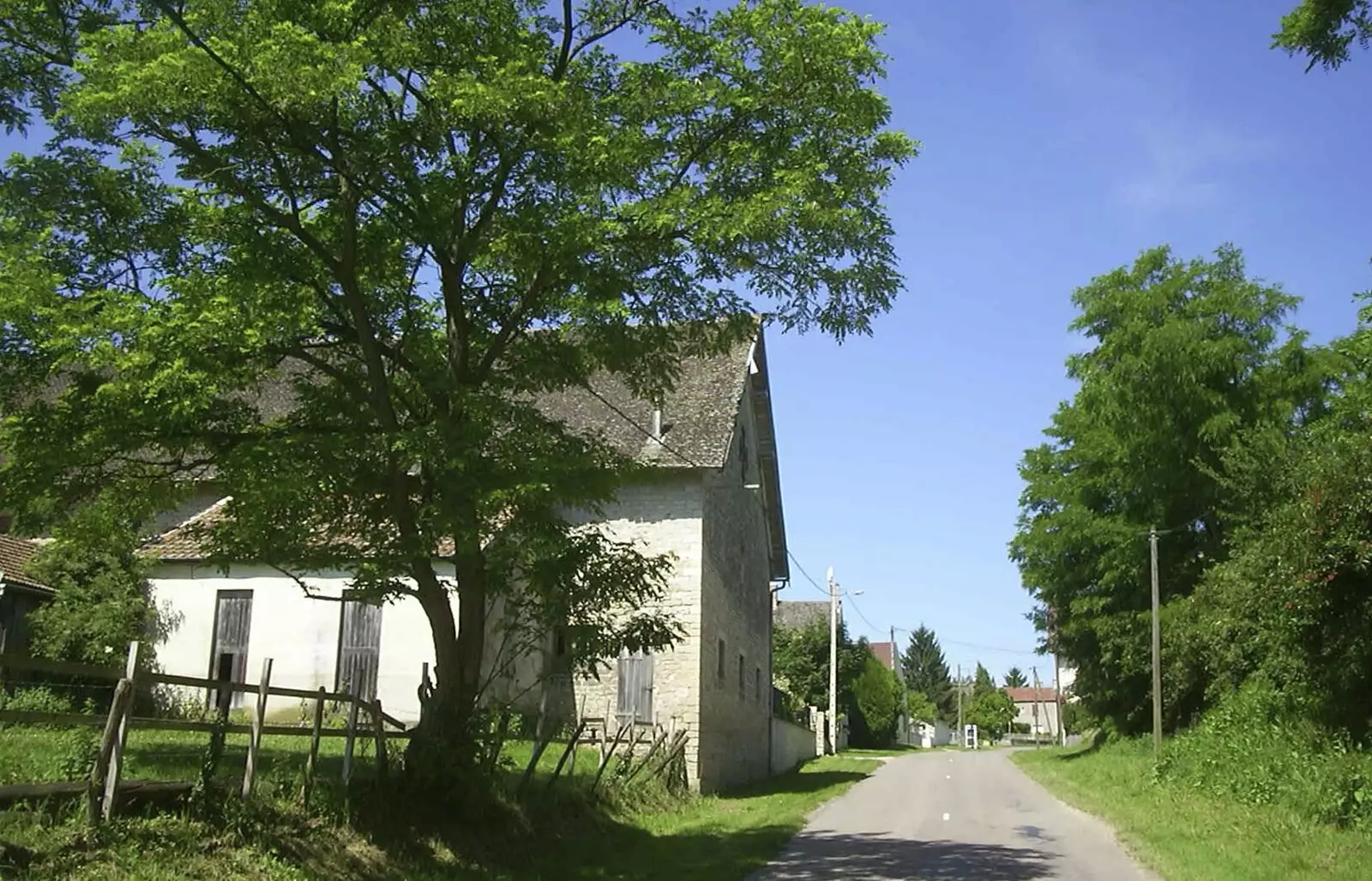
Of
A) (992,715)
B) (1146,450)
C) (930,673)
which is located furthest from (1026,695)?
(1146,450)

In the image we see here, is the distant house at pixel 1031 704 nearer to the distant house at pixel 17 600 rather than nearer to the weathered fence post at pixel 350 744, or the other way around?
the distant house at pixel 17 600

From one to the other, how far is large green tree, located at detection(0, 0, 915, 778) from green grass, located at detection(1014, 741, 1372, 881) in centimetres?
657

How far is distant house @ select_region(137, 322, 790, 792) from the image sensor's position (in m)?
22.5

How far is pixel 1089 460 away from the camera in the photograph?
34312 mm

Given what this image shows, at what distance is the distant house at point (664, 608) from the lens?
2248cm

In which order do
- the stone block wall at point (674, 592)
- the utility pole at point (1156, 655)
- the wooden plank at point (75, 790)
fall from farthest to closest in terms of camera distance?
the utility pole at point (1156, 655), the stone block wall at point (674, 592), the wooden plank at point (75, 790)

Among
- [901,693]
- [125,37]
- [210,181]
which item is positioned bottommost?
[901,693]

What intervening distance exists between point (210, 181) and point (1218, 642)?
22588 millimetres

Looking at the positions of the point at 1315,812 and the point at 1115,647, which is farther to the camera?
the point at 1115,647

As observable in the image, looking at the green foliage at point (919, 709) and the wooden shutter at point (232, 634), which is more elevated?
the wooden shutter at point (232, 634)

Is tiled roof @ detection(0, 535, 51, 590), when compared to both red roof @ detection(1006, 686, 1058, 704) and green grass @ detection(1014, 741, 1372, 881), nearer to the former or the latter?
green grass @ detection(1014, 741, 1372, 881)

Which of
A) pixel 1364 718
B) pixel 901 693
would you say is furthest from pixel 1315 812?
pixel 901 693

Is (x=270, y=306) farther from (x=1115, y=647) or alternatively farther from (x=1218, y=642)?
(x=1115, y=647)

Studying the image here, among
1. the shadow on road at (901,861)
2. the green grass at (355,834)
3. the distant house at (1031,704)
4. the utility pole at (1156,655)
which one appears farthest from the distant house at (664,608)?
the distant house at (1031,704)
